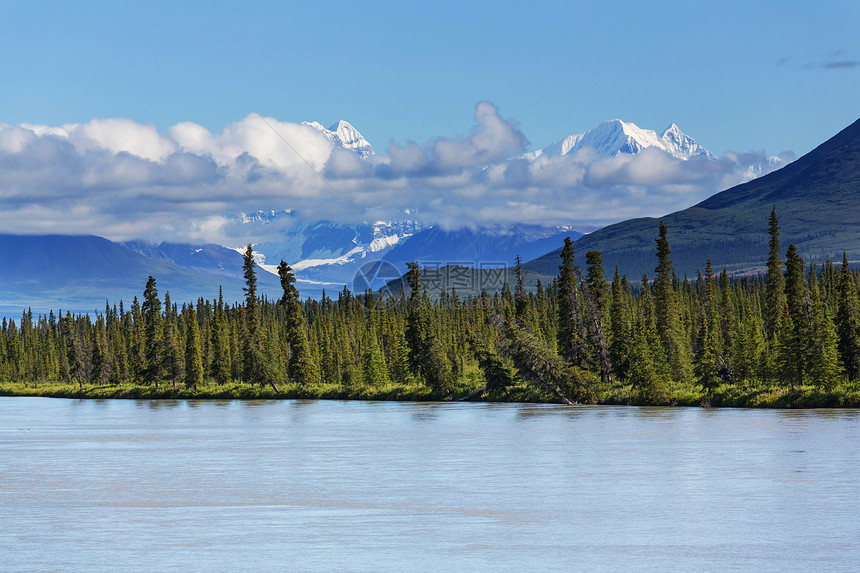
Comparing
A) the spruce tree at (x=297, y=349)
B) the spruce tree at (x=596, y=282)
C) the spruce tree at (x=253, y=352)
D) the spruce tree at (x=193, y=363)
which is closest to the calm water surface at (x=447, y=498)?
the spruce tree at (x=596, y=282)

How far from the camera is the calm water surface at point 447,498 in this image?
28.3 metres

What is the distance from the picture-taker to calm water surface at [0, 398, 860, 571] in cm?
2834

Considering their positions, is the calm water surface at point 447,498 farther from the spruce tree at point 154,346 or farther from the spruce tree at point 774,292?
the spruce tree at point 154,346

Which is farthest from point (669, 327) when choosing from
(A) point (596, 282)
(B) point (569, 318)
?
(B) point (569, 318)

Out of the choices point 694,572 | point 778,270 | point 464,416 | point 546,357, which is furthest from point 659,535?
point 778,270

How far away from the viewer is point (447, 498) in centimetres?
3934

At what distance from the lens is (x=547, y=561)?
27609 millimetres

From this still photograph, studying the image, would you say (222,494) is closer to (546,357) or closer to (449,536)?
(449,536)

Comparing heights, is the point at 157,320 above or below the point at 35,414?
above

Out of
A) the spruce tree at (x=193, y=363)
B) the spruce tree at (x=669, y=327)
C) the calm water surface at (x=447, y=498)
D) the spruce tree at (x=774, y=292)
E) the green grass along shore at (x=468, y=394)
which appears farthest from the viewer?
the spruce tree at (x=193, y=363)

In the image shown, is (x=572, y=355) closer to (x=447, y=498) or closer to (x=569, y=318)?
(x=569, y=318)

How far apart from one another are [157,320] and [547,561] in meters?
140

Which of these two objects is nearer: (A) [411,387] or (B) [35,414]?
(B) [35,414]

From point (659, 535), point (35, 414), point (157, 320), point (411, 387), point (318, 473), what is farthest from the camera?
point (157, 320)
